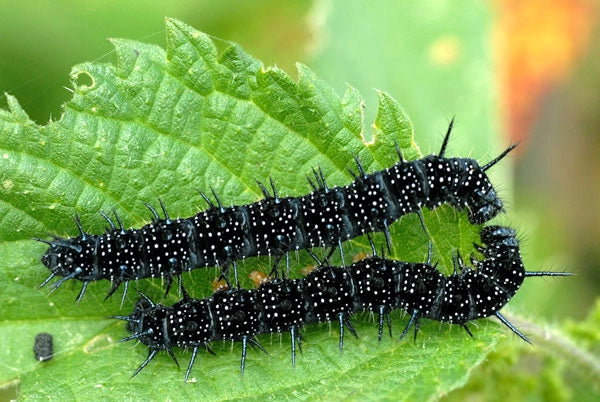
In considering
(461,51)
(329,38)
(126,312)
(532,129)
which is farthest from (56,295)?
(532,129)

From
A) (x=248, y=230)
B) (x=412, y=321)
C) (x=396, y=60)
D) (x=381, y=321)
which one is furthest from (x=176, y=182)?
(x=396, y=60)

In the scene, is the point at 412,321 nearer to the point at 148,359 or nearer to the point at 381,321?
the point at 381,321

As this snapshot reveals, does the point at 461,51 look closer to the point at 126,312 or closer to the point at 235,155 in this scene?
the point at 235,155

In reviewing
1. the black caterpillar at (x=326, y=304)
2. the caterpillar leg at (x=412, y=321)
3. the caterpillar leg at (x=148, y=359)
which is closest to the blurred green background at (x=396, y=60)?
the black caterpillar at (x=326, y=304)

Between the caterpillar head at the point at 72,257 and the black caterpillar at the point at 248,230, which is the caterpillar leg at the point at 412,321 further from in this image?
the caterpillar head at the point at 72,257

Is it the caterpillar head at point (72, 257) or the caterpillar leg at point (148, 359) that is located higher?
the caterpillar head at point (72, 257)

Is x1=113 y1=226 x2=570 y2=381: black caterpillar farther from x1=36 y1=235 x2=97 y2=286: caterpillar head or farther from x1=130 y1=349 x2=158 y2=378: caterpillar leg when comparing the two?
x1=36 y1=235 x2=97 y2=286: caterpillar head
